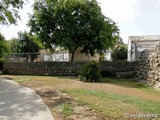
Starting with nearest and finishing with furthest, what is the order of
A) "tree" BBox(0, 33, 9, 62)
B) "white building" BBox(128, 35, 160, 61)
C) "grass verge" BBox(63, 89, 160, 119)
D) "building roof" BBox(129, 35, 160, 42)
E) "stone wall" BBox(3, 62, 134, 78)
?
"grass verge" BBox(63, 89, 160, 119), "stone wall" BBox(3, 62, 134, 78), "tree" BBox(0, 33, 9, 62), "white building" BBox(128, 35, 160, 61), "building roof" BBox(129, 35, 160, 42)

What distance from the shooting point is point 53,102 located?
10.1m

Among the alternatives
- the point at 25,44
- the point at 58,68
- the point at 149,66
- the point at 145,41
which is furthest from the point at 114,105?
the point at 25,44

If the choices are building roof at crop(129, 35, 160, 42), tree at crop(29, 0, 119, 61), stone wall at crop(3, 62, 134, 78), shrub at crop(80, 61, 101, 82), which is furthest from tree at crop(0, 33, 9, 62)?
building roof at crop(129, 35, 160, 42)

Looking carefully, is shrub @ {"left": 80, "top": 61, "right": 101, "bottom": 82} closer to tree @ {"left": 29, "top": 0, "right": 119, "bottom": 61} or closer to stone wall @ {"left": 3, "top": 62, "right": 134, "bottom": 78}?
stone wall @ {"left": 3, "top": 62, "right": 134, "bottom": 78}

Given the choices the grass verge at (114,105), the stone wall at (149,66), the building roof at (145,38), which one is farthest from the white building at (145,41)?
the grass verge at (114,105)

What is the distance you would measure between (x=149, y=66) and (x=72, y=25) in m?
7.55

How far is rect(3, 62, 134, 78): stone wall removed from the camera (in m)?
21.5

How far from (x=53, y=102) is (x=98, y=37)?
497 inches

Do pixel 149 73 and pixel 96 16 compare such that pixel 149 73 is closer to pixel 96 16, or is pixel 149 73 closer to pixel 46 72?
pixel 96 16

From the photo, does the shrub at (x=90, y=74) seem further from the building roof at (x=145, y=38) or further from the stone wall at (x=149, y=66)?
the building roof at (x=145, y=38)

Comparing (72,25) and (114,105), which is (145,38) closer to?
(72,25)

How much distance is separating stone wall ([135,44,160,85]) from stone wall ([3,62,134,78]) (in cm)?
130

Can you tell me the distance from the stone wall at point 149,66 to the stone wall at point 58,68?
1296 millimetres

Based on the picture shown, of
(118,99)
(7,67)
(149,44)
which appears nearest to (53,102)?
(118,99)
